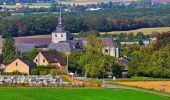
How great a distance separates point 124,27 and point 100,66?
83.3 metres

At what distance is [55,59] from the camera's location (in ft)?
263

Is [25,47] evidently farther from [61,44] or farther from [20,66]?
[20,66]

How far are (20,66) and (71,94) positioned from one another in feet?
87.4

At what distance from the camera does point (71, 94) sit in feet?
163

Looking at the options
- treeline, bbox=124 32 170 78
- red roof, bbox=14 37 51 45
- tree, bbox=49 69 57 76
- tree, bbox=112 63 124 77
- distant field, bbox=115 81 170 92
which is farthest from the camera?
red roof, bbox=14 37 51 45

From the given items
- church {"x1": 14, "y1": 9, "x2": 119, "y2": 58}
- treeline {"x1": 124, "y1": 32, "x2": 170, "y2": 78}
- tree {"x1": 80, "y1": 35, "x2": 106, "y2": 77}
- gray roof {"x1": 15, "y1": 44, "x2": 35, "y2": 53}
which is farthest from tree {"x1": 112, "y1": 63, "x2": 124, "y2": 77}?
gray roof {"x1": 15, "y1": 44, "x2": 35, "y2": 53}

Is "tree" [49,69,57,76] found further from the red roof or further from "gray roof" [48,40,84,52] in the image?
the red roof

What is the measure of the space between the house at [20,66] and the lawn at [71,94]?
20.8 m

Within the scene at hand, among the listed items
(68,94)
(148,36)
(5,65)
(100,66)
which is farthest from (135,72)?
(148,36)

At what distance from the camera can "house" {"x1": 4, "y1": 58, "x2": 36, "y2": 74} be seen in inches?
2968

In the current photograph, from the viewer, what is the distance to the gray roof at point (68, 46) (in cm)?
10681

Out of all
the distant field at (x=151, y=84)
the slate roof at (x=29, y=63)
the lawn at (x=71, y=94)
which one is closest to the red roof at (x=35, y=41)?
the slate roof at (x=29, y=63)

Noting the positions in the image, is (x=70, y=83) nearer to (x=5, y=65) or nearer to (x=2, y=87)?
(x=2, y=87)

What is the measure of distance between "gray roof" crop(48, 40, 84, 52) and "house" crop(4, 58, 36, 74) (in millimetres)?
27938
